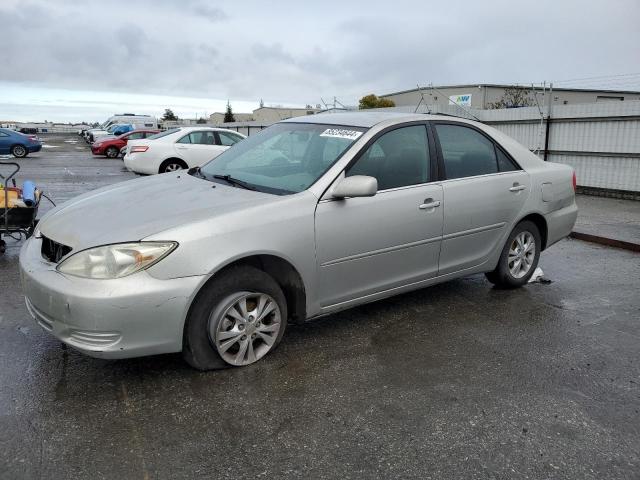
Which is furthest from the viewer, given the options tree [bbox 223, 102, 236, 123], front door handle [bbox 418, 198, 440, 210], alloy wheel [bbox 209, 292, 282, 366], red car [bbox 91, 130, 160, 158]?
tree [bbox 223, 102, 236, 123]

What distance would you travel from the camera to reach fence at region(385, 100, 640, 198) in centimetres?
1148

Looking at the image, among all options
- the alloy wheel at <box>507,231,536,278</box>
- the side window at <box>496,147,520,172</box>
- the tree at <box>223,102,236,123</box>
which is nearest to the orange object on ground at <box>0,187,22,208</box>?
the side window at <box>496,147,520,172</box>

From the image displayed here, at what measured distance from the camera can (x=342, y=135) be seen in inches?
168

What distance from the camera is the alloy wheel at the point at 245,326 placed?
11.1 feet

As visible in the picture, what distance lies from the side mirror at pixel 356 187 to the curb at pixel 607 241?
512 centimetres

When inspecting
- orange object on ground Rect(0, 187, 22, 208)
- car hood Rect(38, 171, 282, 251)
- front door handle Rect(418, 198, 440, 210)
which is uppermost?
car hood Rect(38, 171, 282, 251)

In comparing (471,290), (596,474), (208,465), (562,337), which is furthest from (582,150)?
(208,465)

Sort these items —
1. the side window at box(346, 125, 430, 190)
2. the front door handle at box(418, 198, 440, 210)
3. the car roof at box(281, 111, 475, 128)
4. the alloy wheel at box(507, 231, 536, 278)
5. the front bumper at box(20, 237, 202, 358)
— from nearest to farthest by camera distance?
1. the front bumper at box(20, 237, 202, 358)
2. the side window at box(346, 125, 430, 190)
3. the front door handle at box(418, 198, 440, 210)
4. the car roof at box(281, 111, 475, 128)
5. the alloy wheel at box(507, 231, 536, 278)

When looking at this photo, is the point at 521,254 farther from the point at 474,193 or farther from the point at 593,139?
the point at 593,139

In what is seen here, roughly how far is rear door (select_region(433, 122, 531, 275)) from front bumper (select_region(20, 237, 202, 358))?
2.27 metres

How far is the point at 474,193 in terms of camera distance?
185 inches

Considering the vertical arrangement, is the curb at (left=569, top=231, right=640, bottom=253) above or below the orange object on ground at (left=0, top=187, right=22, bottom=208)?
below

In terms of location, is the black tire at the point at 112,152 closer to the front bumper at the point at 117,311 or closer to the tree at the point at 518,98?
the tree at the point at 518,98

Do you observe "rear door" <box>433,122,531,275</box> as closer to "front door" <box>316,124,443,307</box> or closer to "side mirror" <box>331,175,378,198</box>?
"front door" <box>316,124,443,307</box>
